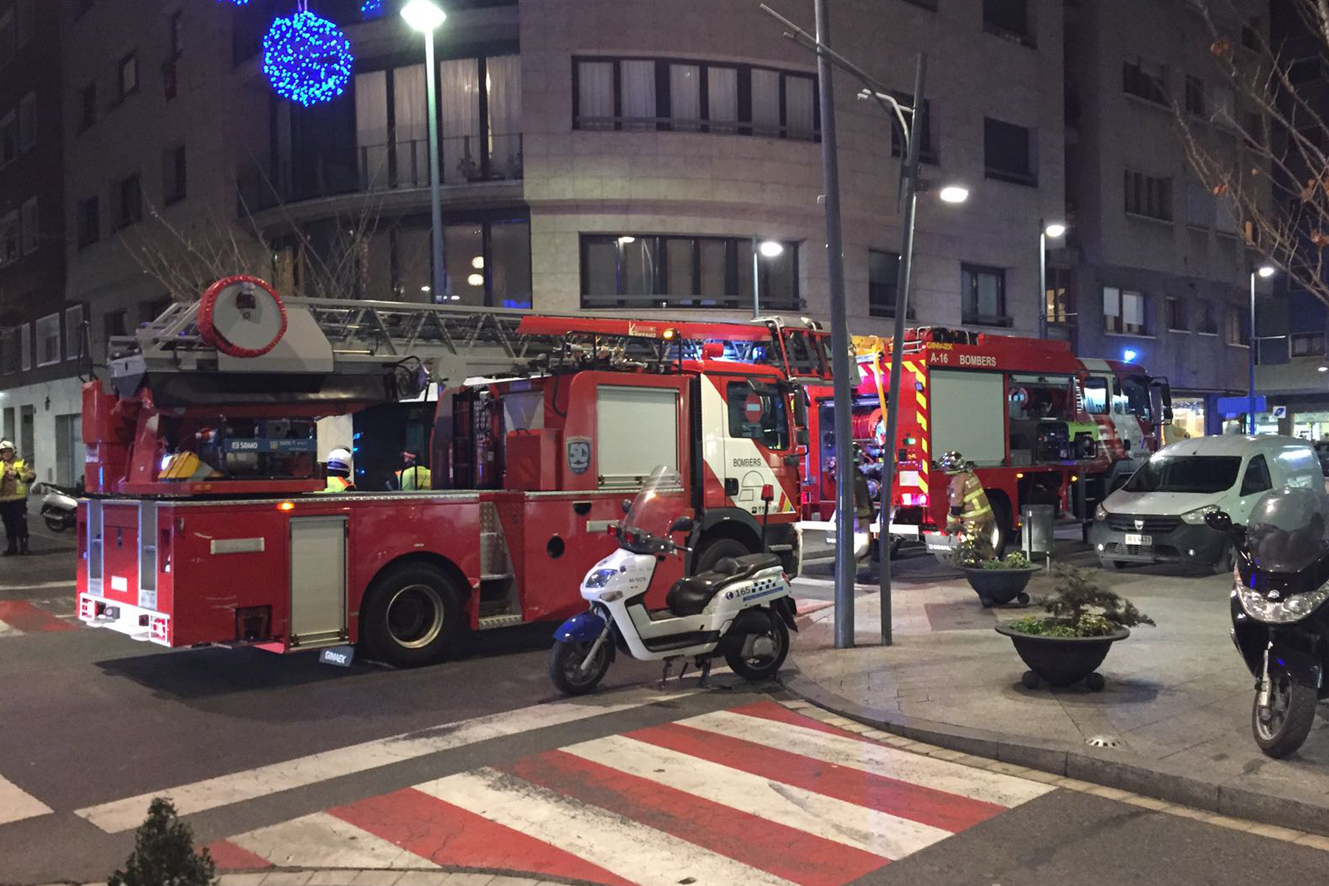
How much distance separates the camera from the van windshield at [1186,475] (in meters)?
14.7

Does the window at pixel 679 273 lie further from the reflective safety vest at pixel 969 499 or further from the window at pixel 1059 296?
the reflective safety vest at pixel 969 499

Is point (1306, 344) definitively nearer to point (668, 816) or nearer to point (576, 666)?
point (576, 666)

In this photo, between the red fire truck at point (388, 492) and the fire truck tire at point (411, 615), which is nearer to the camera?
the red fire truck at point (388, 492)

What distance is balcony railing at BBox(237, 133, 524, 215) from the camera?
1000 inches

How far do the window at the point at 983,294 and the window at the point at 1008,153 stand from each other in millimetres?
2882

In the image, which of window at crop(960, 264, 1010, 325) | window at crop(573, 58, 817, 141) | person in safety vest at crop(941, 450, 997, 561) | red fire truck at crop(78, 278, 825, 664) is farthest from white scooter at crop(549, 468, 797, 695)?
window at crop(960, 264, 1010, 325)

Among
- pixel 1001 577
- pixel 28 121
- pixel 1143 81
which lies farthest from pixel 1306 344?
pixel 28 121

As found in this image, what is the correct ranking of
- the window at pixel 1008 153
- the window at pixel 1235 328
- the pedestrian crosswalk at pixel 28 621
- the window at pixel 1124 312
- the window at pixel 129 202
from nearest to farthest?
the pedestrian crosswalk at pixel 28 621 < the window at pixel 1008 153 < the window at pixel 129 202 < the window at pixel 1124 312 < the window at pixel 1235 328

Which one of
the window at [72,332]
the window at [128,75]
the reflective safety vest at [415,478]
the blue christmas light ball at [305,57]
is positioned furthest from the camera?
the window at [72,332]

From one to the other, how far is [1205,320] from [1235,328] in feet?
8.28

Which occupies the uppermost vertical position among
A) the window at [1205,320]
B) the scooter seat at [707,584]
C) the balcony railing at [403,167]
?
the balcony railing at [403,167]

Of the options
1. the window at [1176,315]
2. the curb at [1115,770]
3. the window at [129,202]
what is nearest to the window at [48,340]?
the window at [129,202]

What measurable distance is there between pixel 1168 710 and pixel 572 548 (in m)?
5.40

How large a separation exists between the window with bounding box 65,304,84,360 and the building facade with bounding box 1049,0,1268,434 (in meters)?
34.3
